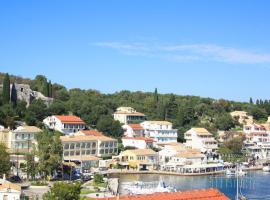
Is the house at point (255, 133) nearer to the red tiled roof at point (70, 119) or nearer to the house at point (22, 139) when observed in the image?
the red tiled roof at point (70, 119)

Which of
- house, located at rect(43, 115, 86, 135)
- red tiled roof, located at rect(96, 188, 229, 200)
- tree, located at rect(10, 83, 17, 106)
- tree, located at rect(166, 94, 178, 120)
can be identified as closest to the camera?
red tiled roof, located at rect(96, 188, 229, 200)

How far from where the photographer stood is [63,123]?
2665 inches

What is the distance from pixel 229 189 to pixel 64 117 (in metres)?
27.0

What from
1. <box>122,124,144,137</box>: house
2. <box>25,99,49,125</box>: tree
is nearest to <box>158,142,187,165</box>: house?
<box>122,124,144,137</box>: house

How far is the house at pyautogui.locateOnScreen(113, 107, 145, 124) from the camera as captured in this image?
80.0m

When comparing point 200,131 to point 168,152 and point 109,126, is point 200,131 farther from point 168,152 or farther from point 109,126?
point 109,126

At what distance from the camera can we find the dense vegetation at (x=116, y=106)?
219 ft

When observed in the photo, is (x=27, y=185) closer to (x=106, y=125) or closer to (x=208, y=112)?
(x=106, y=125)

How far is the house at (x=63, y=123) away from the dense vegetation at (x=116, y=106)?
1.26 meters

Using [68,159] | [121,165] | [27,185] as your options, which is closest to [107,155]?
[121,165]

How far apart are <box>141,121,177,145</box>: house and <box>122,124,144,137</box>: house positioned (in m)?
1.01

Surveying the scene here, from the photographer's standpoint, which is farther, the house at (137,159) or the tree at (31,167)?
the house at (137,159)

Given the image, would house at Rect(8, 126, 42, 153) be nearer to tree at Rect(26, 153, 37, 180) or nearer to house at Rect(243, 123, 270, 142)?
tree at Rect(26, 153, 37, 180)

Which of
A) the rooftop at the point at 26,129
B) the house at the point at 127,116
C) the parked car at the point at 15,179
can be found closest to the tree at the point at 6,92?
the rooftop at the point at 26,129
